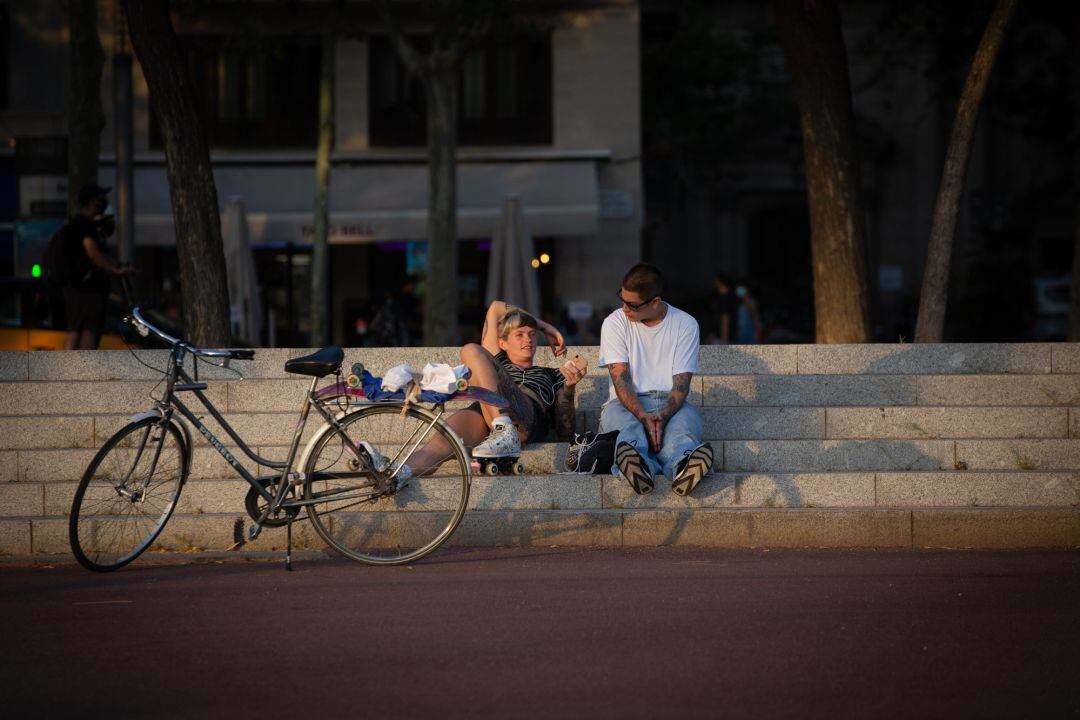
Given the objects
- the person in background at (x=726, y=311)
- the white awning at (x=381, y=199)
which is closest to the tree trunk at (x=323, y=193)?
the white awning at (x=381, y=199)

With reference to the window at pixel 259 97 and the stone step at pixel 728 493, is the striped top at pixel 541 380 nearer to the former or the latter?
the stone step at pixel 728 493

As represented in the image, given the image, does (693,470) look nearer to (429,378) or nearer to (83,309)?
(429,378)

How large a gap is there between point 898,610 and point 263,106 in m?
22.4

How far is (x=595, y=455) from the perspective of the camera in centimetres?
880

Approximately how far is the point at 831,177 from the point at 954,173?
47.3 inches

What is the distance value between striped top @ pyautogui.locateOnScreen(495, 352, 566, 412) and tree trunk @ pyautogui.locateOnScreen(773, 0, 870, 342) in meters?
4.20

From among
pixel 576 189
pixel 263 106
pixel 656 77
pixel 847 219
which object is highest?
pixel 656 77

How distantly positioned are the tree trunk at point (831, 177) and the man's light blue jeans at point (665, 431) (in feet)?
14.1

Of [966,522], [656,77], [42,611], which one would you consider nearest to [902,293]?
[656,77]

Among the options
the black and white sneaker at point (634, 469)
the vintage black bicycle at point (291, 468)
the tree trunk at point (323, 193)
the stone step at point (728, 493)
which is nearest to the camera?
the vintage black bicycle at point (291, 468)

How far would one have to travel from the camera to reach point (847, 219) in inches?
511

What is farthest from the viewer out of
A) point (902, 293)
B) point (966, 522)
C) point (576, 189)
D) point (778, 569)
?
point (902, 293)

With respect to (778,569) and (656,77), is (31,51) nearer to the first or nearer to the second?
(656,77)

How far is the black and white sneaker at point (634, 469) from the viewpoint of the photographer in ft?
27.3
